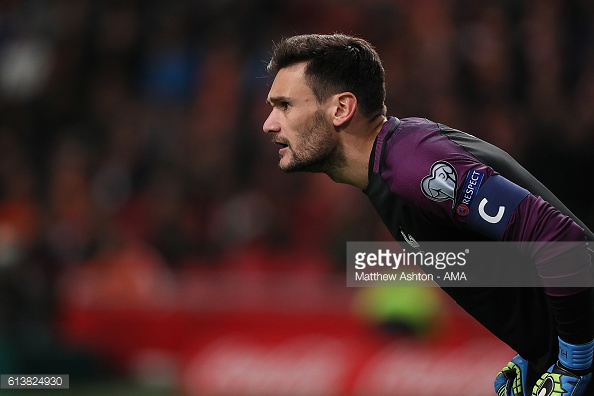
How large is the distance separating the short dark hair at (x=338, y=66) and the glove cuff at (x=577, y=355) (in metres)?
1.26

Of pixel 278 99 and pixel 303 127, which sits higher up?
pixel 278 99

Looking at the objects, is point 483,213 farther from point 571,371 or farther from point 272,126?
point 272,126

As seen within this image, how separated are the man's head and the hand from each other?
Answer: 121 cm

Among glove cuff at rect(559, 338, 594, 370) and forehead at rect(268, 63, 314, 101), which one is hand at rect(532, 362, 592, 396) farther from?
forehead at rect(268, 63, 314, 101)

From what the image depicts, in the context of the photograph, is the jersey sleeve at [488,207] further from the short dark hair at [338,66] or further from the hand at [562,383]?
the short dark hair at [338,66]

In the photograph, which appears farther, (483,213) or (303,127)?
(303,127)

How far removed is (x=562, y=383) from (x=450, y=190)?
2.65ft

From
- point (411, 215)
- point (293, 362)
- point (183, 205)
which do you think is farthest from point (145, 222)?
point (411, 215)

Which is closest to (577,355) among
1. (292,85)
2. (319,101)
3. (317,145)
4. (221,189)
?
(317,145)

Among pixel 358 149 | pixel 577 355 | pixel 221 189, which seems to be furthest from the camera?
pixel 221 189

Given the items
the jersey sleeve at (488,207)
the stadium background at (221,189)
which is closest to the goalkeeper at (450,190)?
the jersey sleeve at (488,207)

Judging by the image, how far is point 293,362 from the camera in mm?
7934

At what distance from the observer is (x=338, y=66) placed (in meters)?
4.08

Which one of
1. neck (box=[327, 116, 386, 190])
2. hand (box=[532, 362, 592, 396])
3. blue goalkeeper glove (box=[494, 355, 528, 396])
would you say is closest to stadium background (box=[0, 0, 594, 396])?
blue goalkeeper glove (box=[494, 355, 528, 396])
